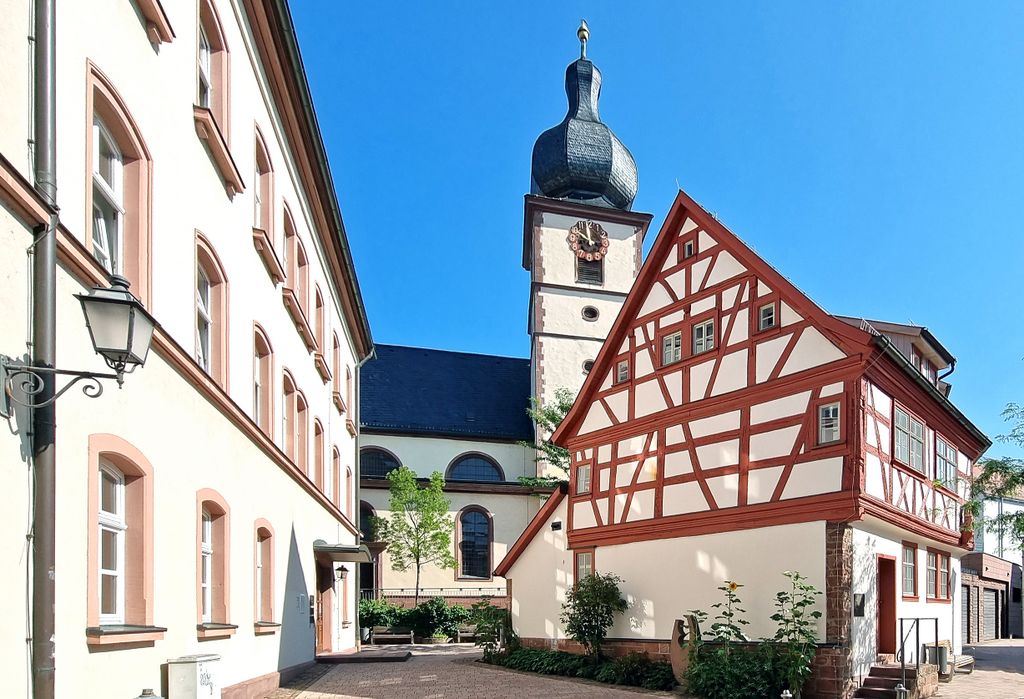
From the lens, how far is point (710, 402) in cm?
1720

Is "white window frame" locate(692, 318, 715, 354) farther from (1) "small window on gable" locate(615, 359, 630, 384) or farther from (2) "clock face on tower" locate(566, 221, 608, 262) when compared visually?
(2) "clock face on tower" locate(566, 221, 608, 262)

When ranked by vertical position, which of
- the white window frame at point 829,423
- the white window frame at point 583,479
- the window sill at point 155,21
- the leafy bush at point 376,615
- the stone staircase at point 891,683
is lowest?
the leafy bush at point 376,615

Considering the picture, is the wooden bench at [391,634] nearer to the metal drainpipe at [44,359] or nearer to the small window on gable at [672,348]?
the small window on gable at [672,348]

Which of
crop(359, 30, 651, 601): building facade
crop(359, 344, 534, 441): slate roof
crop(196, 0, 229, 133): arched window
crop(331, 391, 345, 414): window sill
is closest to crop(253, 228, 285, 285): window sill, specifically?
crop(196, 0, 229, 133): arched window

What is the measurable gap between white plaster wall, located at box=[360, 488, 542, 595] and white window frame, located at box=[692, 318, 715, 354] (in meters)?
20.5

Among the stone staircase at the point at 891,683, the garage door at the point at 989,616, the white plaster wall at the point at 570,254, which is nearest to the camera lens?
the stone staircase at the point at 891,683

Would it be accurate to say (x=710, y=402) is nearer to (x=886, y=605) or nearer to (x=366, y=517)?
(x=886, y=605)

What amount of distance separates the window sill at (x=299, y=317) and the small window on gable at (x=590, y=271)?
895 inches

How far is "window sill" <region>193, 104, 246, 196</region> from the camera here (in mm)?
10008

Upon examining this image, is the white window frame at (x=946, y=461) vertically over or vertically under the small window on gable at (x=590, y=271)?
under

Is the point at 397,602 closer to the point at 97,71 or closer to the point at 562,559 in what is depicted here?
the point at 562,559

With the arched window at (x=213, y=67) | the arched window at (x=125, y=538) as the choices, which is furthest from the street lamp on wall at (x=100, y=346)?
the arched window at (x=213, y=67)

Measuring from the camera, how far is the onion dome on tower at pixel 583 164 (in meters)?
42.2

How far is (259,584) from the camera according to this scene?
13.5 meters
